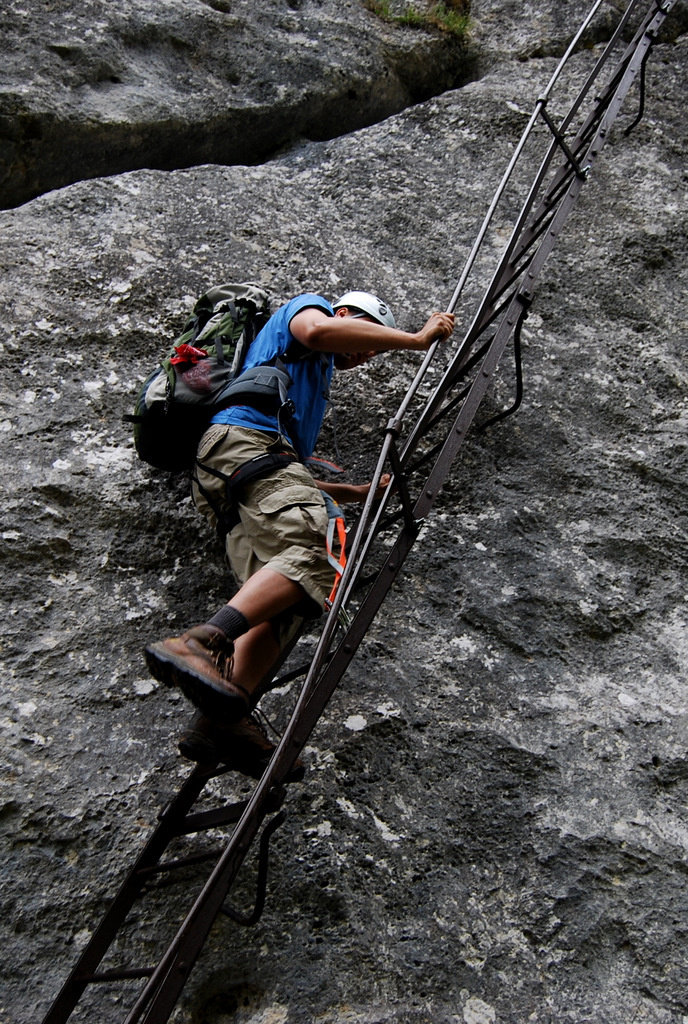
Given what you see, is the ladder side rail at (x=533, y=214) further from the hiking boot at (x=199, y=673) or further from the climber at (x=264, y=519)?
the hiking boot at (x=199, y=673)

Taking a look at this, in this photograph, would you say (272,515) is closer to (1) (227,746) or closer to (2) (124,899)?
→ (1) (227,746)

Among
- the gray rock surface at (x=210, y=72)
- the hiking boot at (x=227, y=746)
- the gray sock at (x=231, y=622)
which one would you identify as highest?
the gray rock surface at (x=210, y=72)

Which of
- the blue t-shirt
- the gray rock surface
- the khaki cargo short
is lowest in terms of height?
the khaki cargo short

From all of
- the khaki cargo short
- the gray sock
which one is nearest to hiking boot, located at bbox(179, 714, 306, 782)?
the gray sock

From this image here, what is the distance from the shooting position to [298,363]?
3779 millimetres

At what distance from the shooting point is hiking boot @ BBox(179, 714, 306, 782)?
2949mm

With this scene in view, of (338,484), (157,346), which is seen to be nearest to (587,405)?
(338,484)

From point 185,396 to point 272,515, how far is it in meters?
0.65

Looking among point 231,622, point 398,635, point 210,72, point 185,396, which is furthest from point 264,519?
point 210,72

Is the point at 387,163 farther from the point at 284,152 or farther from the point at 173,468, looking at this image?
the point at 173,468

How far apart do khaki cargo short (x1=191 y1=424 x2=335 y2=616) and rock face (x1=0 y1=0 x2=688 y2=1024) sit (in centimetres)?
60

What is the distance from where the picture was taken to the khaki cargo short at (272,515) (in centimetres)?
324

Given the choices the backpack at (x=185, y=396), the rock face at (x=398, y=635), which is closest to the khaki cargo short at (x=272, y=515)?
the backpack at (x=185, y=396)

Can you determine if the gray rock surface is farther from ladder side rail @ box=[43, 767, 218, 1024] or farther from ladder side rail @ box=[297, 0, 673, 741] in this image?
ladder side rail @ box=[43, 767, 218, 1024]
